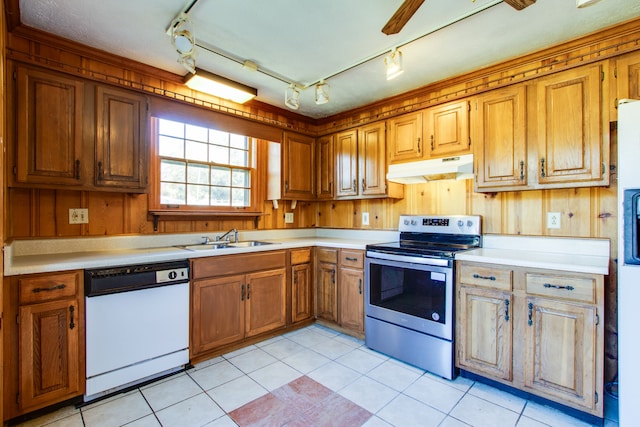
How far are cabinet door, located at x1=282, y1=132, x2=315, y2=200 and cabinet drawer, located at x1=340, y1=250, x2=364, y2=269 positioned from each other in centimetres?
91

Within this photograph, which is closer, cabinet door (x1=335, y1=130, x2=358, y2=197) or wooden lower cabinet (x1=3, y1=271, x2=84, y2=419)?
wooden lower cabinet (x1=3, y1=271, x2=84, y2=419)

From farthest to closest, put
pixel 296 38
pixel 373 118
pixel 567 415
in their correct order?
1. pixel 373 118
2. pixel 296 38
3. pixel 567 415

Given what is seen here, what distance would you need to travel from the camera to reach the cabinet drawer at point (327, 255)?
317cm

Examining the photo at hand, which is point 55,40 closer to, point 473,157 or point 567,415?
point 473,157

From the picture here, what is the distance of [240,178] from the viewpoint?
3406 millimetres

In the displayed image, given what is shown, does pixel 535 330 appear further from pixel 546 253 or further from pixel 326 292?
pixel 326 292

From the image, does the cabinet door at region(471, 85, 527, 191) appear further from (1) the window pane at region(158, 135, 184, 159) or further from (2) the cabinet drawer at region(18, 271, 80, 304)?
(2) the cabinet drawer at region(18, 271, 80, 304)

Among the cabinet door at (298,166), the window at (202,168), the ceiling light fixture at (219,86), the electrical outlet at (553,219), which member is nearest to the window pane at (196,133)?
the window at (202,168)

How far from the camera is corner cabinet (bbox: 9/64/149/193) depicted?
1.98 meters

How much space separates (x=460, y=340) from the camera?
227cm

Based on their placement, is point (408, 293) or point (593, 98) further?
point (408, 293)

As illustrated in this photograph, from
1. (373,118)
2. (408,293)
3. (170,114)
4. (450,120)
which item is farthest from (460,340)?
(170,114)

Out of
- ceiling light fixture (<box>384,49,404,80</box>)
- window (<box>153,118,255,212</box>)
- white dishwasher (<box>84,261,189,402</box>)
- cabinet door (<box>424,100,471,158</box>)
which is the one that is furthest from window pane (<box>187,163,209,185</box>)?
cabinet door (<box>424,100,471,158</box>)

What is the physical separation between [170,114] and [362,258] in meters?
2.11
